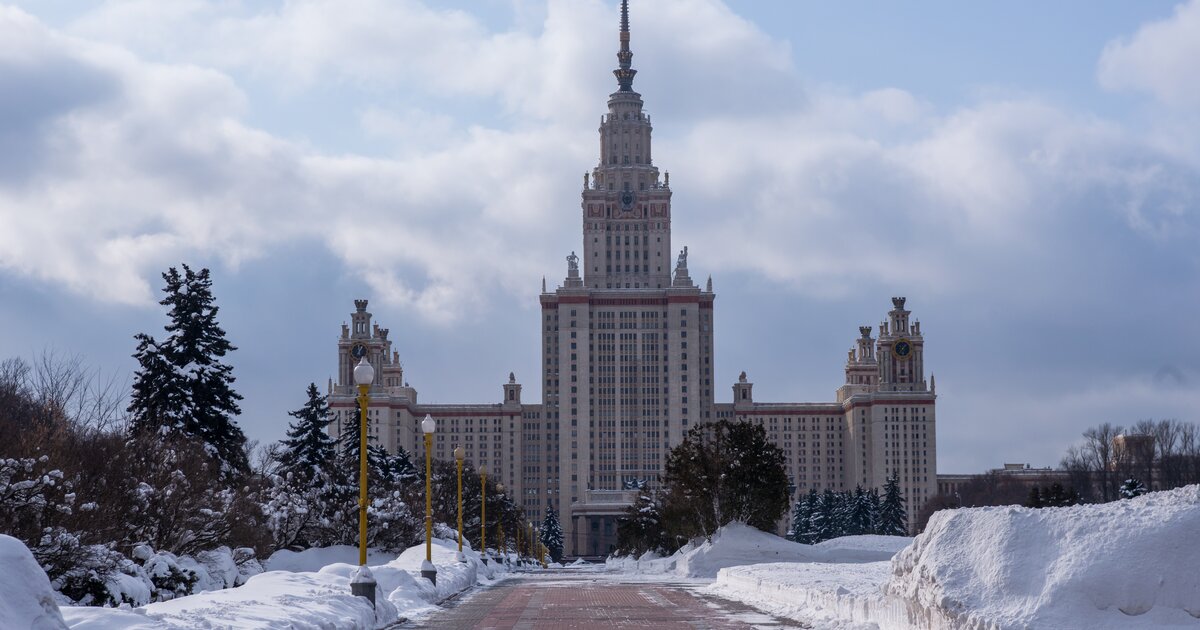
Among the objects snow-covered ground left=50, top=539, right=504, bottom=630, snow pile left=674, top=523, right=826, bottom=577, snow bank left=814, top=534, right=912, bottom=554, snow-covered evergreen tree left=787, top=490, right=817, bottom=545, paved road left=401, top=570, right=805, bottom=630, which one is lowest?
snow-covered evergreen tree left=787, top=490, right=817, bottom=545

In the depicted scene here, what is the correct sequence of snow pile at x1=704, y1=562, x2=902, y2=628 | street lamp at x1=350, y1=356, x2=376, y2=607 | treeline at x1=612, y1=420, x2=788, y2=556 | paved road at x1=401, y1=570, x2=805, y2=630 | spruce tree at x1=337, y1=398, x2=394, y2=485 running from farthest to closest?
spruce tree at x1=337, y1=398, x2=394, y2=485 → treeline at x1=612, y1=420, x2=788, y2=556 → street lamp at x1=350, y1=356, x2=376, y2=607 → paved road at x1=401, y1=570, x2=805, y2=630 → snow pile at x1=704, y1=562, x2=902, y2=628

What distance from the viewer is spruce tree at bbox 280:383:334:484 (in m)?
70.1

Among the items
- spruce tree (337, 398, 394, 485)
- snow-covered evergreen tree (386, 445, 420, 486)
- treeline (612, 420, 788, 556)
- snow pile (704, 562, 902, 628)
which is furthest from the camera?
snow-covered evergreen tree (386, 445, 420, 486)

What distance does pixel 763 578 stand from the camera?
35.9 metres

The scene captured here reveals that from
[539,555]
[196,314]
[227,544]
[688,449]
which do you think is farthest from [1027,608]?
[539,555]

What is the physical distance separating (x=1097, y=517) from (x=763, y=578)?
58.6 ft

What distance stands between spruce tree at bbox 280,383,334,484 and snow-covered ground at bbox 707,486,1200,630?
173 ft

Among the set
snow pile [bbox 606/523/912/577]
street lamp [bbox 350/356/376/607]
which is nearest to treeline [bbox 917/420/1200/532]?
snow pile [bbox 606/523/912/577]

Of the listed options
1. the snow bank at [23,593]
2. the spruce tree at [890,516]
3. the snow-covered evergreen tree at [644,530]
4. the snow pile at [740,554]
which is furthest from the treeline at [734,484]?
the spruce tree at [890,516]

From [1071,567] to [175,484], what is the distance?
3010 centimetres

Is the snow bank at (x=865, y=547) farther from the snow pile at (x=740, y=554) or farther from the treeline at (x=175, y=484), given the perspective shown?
the treeline at (x=175, y=484)

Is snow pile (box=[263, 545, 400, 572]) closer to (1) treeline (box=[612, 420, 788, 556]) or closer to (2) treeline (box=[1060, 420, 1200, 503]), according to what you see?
(1) treeline (box=[612, 420, 788, 556])

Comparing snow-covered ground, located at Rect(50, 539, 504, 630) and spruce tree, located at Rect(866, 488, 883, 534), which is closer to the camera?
snow-covered ground, located at Rect(50, 539, 504, 630)

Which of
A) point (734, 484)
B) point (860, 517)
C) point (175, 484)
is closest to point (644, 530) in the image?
point (860, 517)
